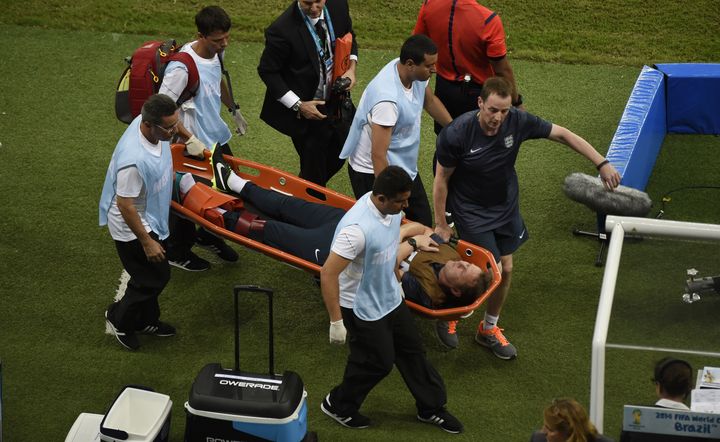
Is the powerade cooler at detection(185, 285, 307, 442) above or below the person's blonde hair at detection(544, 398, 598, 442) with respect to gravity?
below

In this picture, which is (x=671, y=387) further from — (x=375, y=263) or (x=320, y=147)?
(x=320, y=147)

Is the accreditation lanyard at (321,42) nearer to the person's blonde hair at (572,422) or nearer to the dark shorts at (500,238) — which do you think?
the dark shorts at (500,238)

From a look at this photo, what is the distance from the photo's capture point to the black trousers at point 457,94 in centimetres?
773

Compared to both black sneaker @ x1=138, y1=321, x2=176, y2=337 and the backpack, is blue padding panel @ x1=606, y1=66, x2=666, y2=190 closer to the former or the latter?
the backpack

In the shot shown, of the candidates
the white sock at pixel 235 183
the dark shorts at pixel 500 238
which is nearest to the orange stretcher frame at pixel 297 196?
the dark shorts at pixel 500 238

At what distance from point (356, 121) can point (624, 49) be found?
528cm

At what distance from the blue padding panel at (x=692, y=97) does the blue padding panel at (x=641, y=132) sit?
0.11 metres

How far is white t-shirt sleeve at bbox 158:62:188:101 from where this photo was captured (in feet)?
22.7

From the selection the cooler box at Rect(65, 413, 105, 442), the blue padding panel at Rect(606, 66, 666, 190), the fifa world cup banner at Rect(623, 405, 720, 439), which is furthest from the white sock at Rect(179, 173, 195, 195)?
the fifa world cup banner at Rect(623, 405, 720, 439)

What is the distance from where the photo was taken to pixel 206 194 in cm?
706

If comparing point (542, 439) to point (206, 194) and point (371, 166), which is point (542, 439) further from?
point (206, 194)

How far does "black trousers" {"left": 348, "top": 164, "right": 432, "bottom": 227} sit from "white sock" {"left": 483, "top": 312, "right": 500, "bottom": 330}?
82 centimetres

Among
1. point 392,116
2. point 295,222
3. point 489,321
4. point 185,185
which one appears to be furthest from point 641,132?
point 185,185

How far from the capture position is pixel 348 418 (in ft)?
20.5
